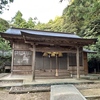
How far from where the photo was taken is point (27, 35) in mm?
6930

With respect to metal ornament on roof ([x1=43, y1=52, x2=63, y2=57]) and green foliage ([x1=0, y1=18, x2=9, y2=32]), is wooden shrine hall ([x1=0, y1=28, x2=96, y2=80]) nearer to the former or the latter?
metal ornament on roof ([x1=43, y1=52, x2=63, y2=57])

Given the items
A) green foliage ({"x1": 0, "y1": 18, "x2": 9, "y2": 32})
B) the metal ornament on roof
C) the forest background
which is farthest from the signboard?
green foliage ({"x1": 0, "y1": 18, "x2": 9, "y2": 32})

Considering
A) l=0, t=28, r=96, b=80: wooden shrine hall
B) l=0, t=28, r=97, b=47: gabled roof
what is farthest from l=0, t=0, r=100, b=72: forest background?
l=0, t=28, r=96, b=80: wooden shrine hall

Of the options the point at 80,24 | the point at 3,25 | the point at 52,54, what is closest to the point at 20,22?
the point at 3,25

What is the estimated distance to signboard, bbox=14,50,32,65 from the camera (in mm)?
8992

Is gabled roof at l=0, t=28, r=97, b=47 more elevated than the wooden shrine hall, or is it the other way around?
gabled roof at l=0, t=28, r=97, b=47

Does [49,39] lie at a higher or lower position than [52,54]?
higher

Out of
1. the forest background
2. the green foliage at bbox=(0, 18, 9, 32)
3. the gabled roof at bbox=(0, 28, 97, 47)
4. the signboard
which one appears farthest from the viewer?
the green foliage at bbox=(0, 18, 9, 32)

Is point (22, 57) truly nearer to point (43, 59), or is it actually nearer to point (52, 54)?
point (43, 59)

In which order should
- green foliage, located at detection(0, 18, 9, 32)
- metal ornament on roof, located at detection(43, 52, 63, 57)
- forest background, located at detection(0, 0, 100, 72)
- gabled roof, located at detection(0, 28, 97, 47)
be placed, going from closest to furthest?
gabled roof, located at detection(0, 28, 97, 47) < forest background, located at detection(0, 0, 100, 72) < metal ornament on roof, located at detection(43, 52, 63, 57) < green foliage, located at detection(0, 18, 9, 32)

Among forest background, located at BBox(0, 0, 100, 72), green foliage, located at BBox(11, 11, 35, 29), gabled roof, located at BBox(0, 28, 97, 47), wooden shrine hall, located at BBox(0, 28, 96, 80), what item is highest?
green foliage, located at BBox(11, 11, 35, 29)

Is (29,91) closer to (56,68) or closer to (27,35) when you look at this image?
(27,35)

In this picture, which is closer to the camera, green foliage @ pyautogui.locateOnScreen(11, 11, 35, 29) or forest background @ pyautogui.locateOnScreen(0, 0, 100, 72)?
forest background @ pyautogui.locateOnScreen(0, 0, 100, 72)

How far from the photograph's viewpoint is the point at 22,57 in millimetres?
9070
